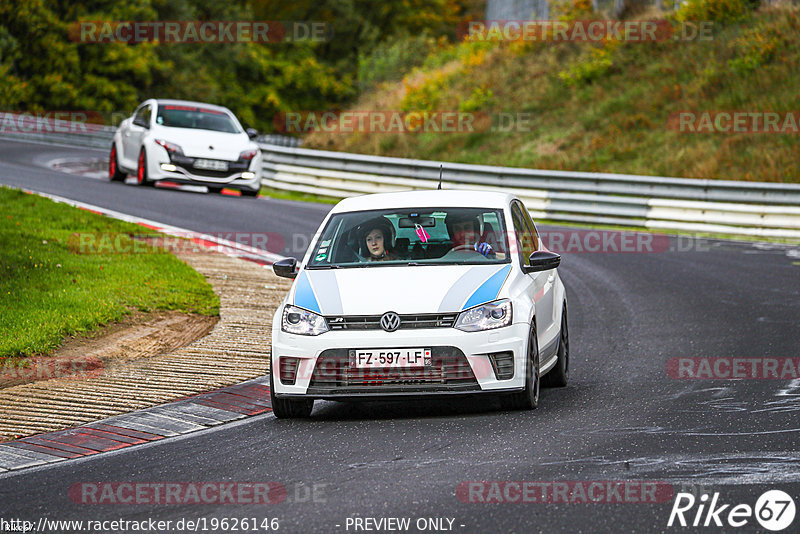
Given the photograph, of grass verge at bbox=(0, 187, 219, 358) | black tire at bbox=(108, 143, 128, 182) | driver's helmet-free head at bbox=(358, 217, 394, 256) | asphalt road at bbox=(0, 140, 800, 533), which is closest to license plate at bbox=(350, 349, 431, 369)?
asphalt road at bbox=(0, 140, 800, 533)

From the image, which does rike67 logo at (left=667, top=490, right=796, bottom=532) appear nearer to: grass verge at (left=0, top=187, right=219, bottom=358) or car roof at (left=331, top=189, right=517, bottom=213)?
car roof at (left=331, top=189, right=517, bottom=213)

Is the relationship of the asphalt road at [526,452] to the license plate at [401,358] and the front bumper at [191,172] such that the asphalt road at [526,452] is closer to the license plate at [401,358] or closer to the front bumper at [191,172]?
the license plate at [401,358]

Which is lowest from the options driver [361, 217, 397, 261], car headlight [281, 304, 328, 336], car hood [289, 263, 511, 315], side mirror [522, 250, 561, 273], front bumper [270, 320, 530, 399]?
front bumper [270, 320, 530, 399]

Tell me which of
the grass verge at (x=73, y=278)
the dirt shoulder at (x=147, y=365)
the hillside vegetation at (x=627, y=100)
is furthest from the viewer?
the hillside vegetation at (x=627, y=100)

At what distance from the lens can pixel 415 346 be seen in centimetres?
802

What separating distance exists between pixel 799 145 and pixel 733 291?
11679 millimetres

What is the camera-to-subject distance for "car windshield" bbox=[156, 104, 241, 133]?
2453 centimetres

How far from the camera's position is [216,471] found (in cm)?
686

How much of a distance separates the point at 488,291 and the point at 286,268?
163cm

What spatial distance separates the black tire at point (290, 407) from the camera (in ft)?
27.5

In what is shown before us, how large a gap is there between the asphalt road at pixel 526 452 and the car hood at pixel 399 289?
2.58 ft

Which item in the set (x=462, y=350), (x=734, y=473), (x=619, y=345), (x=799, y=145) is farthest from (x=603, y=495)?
(x=799, y=145)

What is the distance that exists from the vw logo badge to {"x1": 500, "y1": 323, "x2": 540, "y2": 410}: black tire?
37.3 inches

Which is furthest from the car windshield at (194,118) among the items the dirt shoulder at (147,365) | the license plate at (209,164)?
the dirt shoulder at (147,365)
